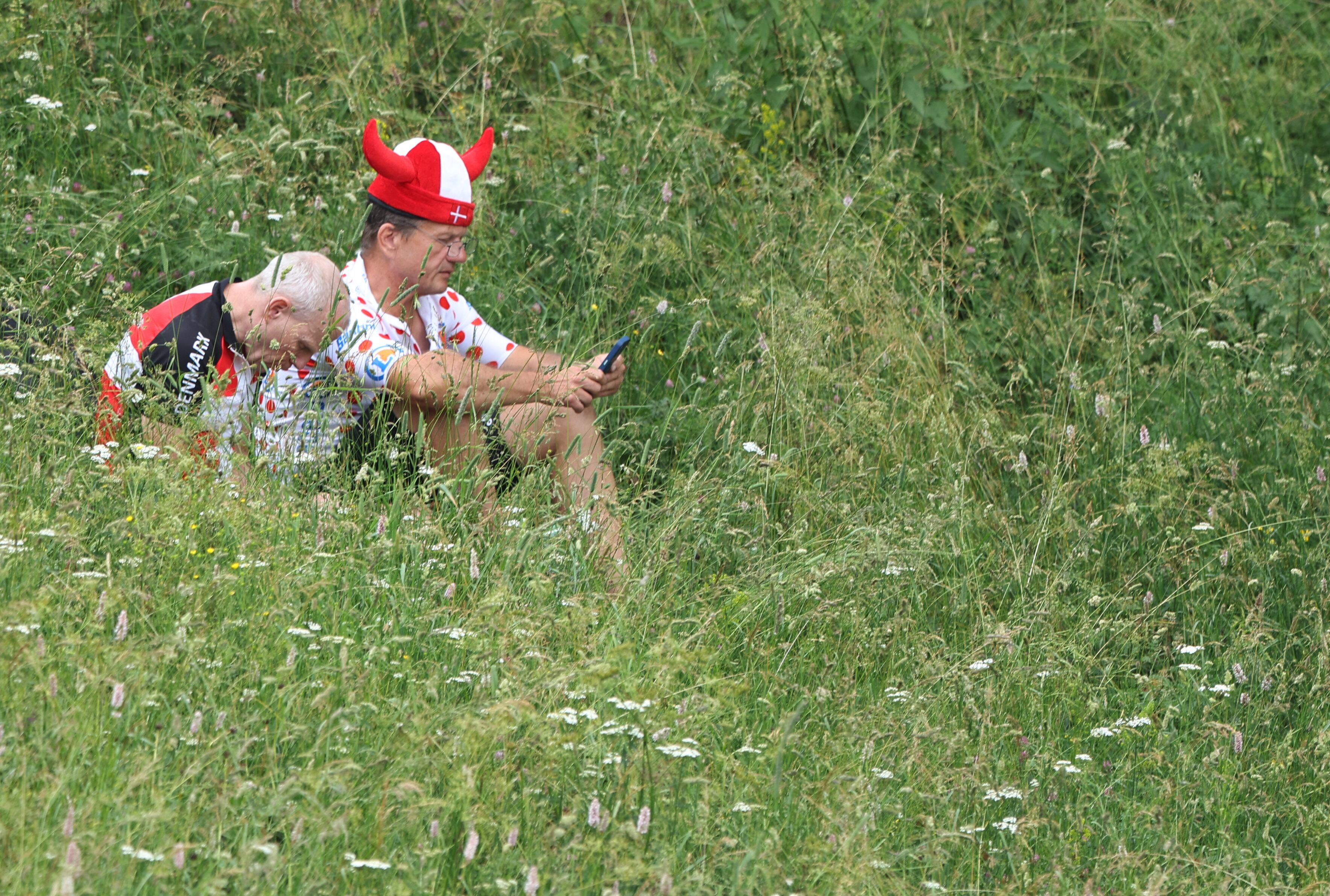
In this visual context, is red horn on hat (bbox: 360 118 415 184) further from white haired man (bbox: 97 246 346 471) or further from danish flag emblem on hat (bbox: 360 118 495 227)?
white haired man (bbox: 97 246 346 471)

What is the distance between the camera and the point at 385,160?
183 inches

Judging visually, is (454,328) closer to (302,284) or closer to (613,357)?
(613,357)

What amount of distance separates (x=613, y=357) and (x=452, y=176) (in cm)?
77

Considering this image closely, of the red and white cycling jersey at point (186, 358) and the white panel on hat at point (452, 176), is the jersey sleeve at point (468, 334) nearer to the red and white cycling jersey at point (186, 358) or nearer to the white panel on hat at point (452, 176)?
the white panel on hat at point (452, 176)

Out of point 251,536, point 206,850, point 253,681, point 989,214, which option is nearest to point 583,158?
point 989,214

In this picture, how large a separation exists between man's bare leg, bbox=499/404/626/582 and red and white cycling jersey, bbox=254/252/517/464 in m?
0.27

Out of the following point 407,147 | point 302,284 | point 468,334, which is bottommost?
point 468,334

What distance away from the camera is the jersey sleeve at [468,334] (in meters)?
4.98

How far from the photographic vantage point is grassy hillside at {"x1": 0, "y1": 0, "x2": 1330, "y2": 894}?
2758 mm

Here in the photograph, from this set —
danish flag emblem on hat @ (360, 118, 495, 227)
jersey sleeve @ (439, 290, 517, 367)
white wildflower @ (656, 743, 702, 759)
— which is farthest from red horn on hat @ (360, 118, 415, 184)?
white wildflower @ (656, 743, 702, 759)

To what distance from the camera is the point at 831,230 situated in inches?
221

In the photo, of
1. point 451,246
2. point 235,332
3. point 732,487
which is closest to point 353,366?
A: point 235,332

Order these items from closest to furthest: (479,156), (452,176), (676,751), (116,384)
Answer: (676,751) → (116,384) → (452,176) → (479,156)

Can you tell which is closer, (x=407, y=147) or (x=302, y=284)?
(x=302, y=284)
